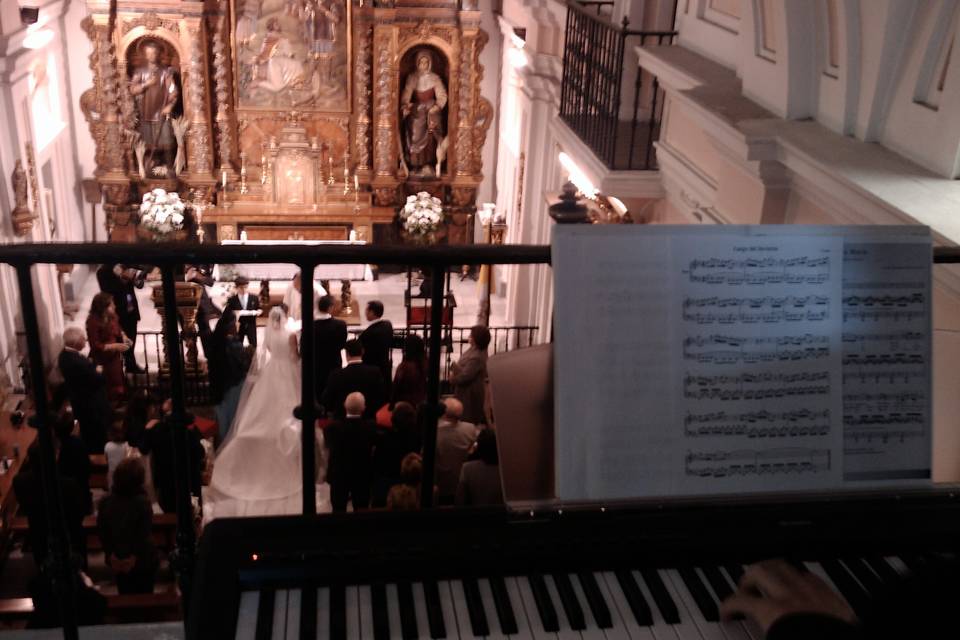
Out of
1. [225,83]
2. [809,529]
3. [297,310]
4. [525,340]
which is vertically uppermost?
[809,529]

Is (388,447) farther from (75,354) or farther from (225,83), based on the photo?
(225,83)

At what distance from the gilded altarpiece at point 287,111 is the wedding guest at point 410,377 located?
31.7ft

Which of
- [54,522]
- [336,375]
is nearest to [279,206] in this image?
[336,375]

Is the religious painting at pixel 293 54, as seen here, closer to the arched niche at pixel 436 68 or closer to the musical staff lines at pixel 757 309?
the arched niche at pixel 436 68

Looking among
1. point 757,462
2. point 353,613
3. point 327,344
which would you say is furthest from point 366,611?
point 327,344

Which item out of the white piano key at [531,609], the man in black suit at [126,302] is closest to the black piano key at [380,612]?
the white piano key at [531,609]

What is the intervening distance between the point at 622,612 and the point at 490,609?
0.23 m

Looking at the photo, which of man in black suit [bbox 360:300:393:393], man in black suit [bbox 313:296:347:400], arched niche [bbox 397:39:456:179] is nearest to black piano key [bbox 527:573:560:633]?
man in black suit [bbox 360:300:393:393]

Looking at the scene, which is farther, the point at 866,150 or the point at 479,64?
the point at 479,64

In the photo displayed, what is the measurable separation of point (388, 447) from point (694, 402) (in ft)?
11.3

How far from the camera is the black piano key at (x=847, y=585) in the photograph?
5.74ft

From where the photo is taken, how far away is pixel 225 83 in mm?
15125

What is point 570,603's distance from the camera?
170 centimetres

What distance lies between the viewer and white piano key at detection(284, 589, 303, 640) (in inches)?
63.1
